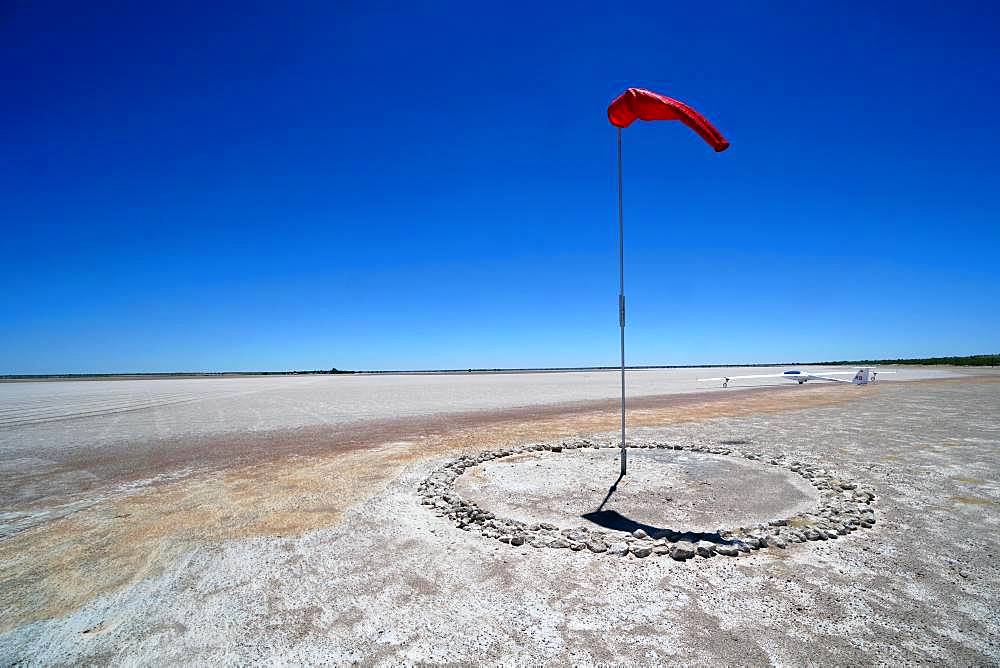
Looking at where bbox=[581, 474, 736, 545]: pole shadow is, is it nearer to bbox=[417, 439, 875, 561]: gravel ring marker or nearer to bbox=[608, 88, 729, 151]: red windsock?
bbox=[417, 439, 875, 561]: gravel ring marker

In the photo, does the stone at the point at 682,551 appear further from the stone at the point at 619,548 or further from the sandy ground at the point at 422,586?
the stone at the point at 619,548

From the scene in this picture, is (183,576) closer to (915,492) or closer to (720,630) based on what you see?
(720,630)

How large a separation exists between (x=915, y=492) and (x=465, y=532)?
7087 mm

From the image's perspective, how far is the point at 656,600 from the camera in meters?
4.28

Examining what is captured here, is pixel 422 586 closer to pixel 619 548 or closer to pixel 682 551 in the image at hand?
pixel 619 548

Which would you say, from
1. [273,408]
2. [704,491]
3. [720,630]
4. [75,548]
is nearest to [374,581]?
[720,630]

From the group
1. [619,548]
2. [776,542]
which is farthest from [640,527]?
[776,542]

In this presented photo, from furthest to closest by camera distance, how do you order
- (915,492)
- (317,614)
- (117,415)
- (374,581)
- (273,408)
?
(273,408)
(117,415)
(915,492)
(374,581)
(317,614)

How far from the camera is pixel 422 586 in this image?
4629mm

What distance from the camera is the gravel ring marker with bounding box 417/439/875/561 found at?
17.5 feet

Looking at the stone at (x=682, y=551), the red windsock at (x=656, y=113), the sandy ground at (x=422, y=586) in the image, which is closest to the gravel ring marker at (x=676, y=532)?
the stone at (x=682, y=551)

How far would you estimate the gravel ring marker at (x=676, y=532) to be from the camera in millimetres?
5328

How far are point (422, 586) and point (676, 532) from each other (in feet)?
10.5

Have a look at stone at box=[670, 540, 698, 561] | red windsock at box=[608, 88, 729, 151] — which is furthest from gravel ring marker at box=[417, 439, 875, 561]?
red windsock at box=[608, 88, 729, 151]
